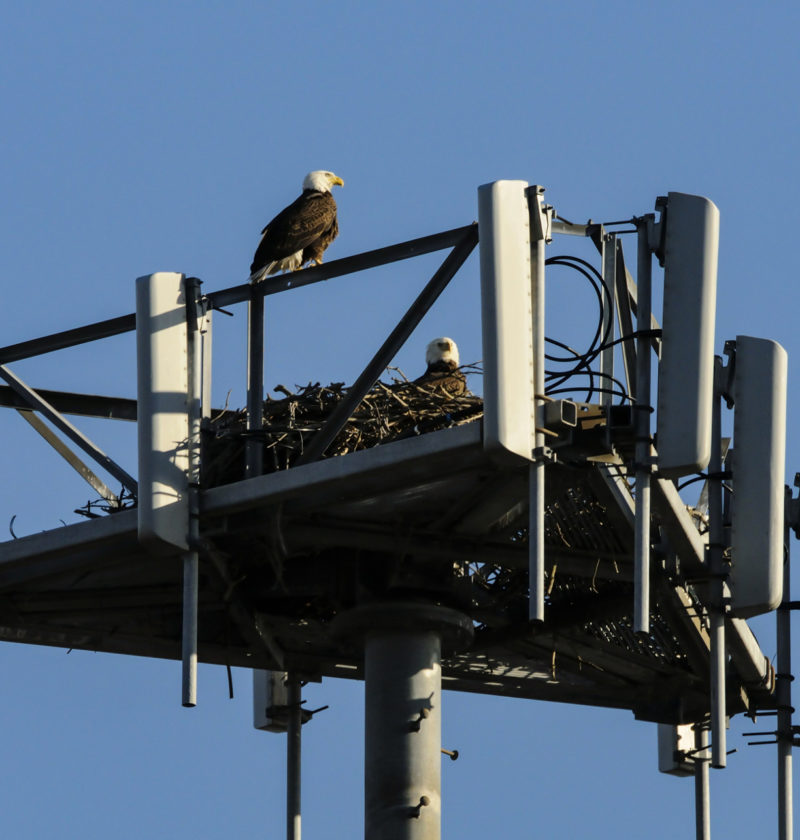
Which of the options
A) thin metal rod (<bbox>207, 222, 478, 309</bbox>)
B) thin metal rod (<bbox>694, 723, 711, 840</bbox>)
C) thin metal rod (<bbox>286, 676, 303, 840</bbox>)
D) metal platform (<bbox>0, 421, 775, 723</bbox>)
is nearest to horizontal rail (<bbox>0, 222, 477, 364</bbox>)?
thin metal rod (<bbox>207, 222, 478, 309</bbox>)

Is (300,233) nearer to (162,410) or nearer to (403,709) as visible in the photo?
(162,410)

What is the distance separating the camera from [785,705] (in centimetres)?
2480

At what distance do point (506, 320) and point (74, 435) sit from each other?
4.38 m

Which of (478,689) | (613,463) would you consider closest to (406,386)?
(613,463)

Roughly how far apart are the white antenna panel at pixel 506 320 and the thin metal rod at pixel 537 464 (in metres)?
0.10

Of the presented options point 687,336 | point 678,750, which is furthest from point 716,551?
point 678,750

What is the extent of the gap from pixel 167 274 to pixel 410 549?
3.22m

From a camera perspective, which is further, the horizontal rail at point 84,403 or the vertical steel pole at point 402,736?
the horizontal rail at point 84,403

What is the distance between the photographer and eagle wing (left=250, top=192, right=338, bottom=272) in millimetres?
25438

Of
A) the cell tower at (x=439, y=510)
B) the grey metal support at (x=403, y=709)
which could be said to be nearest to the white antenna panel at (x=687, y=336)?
the cell tower at (x=439, y=510)

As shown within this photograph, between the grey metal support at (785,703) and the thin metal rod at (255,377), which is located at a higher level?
the thin metal rod at (255,377)

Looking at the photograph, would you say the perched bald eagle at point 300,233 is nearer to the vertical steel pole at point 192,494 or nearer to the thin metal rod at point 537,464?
the vertical steel pole at point 192,494

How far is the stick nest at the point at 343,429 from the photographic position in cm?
2130

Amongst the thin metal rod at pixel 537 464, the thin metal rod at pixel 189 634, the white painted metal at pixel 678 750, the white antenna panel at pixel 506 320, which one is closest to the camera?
the thin metal rod at pixel 537 464
